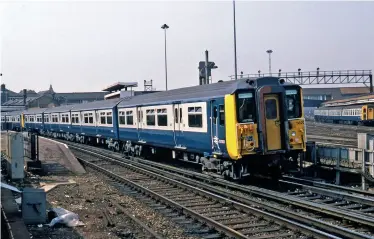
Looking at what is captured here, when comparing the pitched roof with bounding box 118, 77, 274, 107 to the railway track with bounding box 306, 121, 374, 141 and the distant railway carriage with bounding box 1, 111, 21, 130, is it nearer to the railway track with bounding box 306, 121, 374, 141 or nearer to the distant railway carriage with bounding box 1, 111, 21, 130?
the railway track with bounding box 306, 121, 374, 141

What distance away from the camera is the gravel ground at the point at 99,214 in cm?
942

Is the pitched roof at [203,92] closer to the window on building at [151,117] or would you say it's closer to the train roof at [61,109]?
the window on building at [151,117]

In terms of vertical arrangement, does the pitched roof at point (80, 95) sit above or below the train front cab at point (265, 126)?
above

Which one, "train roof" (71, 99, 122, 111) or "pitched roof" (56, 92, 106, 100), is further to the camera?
"pitched roof" (56, 92, 106, 100)

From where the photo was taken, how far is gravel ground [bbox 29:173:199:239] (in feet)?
30.9

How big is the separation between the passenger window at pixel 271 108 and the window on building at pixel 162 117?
6260mm

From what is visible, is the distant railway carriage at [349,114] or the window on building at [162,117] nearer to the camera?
the window on building at [162,117]

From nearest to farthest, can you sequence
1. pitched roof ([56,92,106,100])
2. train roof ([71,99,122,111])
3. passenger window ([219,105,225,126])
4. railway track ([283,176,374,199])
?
railway track ([283,176,374,199]) → passenger window ([219,105,225,126]) → train roof ([71,99,122,111]) → pitched roof ([56,92,106,100])

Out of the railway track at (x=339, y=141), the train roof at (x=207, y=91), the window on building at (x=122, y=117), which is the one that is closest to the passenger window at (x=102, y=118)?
the window on building at (x=122, y=117)

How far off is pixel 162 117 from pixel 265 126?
6.90 m

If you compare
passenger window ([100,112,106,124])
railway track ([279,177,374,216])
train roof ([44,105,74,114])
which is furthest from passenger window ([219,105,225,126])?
train roof ([44,105,74,114])

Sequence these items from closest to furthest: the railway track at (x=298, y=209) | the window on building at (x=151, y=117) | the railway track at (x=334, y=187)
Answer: the railway track at (x=298, y=209) < the railway track at (x=334, y=187) < the window on building at (x=151, y=117)

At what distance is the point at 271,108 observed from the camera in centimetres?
1409

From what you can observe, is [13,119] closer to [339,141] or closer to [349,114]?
[349,114]
